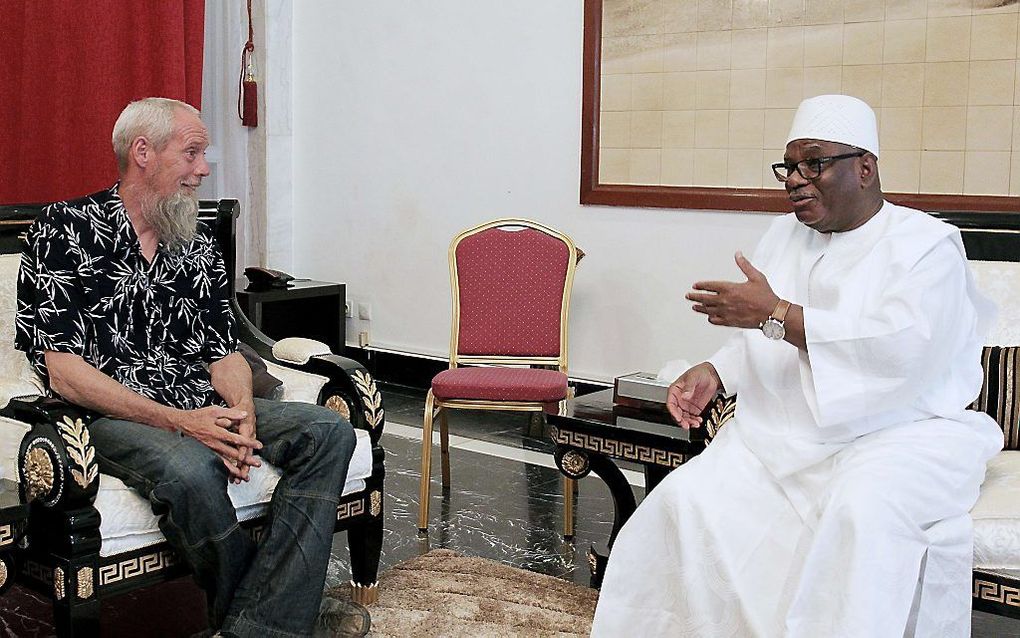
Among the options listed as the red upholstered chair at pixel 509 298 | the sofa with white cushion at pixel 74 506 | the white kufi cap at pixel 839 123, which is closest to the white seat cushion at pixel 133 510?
the sofa with white cushion at pixel 74 506

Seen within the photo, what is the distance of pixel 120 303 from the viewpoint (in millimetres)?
2836

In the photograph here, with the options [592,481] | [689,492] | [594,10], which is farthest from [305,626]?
[594,10]

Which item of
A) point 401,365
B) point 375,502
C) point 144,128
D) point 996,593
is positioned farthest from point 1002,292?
point 401,365

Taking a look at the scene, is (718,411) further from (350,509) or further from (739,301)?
(350,509)

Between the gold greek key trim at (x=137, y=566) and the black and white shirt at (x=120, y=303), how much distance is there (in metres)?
0.42

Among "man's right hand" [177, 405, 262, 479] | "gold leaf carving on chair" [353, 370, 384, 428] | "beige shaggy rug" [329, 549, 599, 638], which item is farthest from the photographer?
"gold leaf carving on chair" [353, 370, 384, 428]

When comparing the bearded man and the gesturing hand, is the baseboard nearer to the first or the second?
the bearded man

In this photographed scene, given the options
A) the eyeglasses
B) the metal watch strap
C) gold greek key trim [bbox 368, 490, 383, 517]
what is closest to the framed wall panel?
the eyeglasses

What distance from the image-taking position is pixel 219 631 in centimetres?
270

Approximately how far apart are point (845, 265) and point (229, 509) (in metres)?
1.52

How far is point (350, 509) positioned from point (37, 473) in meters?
0.84

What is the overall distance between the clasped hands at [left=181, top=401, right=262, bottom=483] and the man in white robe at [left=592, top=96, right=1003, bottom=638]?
2.91ft

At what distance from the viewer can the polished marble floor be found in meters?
3.07

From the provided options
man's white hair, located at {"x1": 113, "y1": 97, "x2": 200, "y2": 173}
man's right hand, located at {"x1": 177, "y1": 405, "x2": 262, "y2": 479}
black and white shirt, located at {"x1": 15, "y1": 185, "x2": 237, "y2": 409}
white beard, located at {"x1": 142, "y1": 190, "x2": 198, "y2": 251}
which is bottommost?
man's right hand, located at {"x1": 177, "y1": 405, "x2": 262, "y2": 479}
